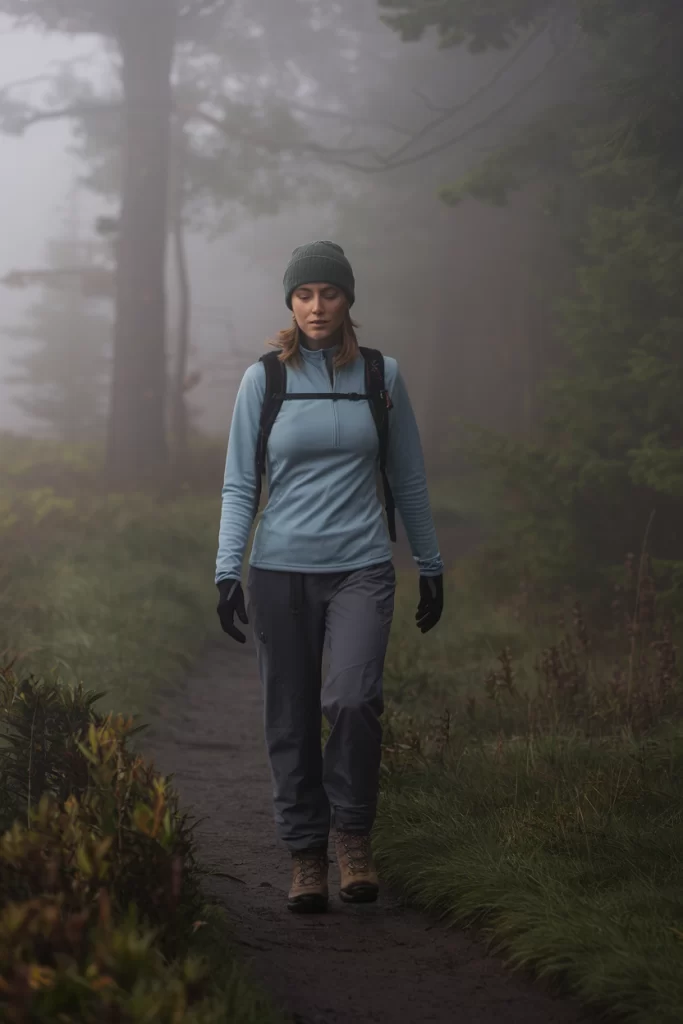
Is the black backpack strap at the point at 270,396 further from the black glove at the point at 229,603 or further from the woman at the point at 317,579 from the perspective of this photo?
the black glove at the point at 229,603

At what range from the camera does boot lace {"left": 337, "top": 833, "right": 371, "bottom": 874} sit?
457 centimetres

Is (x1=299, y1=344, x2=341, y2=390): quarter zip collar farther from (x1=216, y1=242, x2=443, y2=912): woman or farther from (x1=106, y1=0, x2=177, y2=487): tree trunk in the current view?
(x1=106, y1=0, x2=177, y2=487): tree trunk

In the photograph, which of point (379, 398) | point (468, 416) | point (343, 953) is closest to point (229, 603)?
point (379, 398)

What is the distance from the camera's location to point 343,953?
4.06 meters

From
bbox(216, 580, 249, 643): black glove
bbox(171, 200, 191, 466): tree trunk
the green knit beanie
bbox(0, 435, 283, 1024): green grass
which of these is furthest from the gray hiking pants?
bbox(171, 200, 191, 466): tree trunk

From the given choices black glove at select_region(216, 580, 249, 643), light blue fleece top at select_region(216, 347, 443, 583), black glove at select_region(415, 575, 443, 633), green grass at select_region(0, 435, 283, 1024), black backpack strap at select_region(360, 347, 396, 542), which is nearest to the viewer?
black glove at select_region(216, 580, 249, 643)

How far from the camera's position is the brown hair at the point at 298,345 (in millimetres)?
4707

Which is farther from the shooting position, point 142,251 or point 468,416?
point 468,416

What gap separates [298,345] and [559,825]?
7.23 feet

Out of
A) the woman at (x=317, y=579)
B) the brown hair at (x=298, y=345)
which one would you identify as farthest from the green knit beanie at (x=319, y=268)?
the brown hair at (x=298, y=345)

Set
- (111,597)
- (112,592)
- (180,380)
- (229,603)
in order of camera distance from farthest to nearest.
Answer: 1. (180,380)
2. (112,592)
3. (111,597)
4. (229,603)

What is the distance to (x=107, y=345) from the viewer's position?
1485 inches

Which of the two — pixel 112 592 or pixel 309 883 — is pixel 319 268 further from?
pixel 112 592

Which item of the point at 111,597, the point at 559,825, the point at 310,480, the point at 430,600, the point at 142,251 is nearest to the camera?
the point at 310,480
